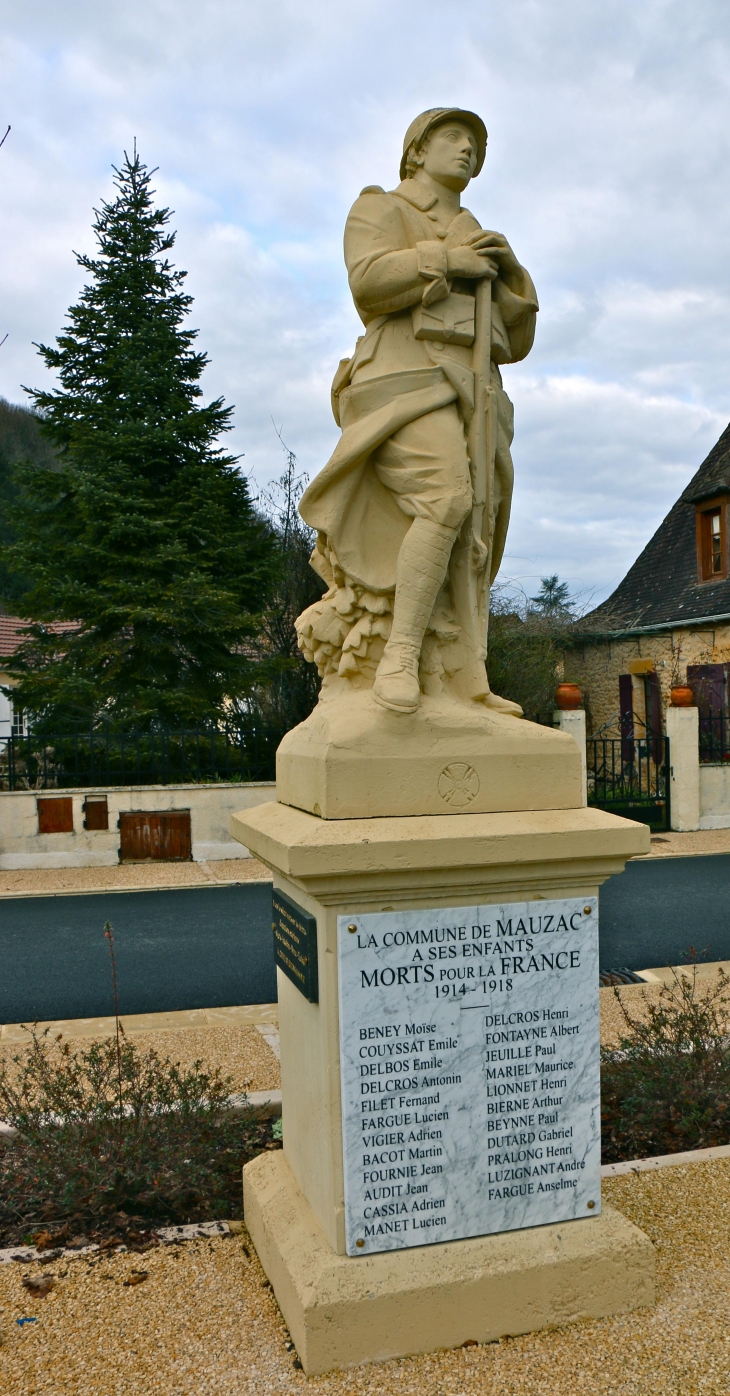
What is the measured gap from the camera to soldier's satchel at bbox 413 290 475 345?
305 cm

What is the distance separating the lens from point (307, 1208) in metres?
2.95

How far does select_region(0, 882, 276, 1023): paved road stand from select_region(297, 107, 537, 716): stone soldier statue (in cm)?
372

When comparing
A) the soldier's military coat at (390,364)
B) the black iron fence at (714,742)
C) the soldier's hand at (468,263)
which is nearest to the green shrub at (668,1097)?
the soldier's military coat at (390,364)

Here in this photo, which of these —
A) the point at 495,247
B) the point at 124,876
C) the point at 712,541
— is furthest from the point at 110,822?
the point at 712,541

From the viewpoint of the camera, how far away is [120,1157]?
3.41 m

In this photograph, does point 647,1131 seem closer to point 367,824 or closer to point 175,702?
point 367,824

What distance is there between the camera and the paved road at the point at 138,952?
619 cm

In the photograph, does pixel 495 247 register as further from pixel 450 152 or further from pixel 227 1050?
pixel 227 1050

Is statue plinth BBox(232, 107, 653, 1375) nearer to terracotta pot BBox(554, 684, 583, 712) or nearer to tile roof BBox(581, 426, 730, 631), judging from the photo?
terracotta pot BBox(554, 684, 583, 712)

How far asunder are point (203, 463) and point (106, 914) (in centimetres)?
826

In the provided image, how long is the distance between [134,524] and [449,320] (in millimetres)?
11455

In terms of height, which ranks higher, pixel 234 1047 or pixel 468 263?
pixel 468 263

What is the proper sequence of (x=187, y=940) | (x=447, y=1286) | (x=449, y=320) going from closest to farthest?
1. (x=447, y=1286)
2. (x=449, y=320)
3. (x=187, y=940)

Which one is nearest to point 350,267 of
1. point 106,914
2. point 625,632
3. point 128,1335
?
point 128,1335
